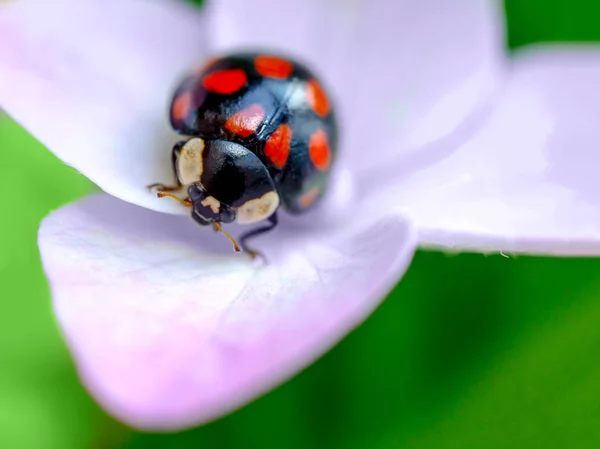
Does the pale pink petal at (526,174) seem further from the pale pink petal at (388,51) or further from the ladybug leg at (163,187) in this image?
the ladybug leg at (163,187)

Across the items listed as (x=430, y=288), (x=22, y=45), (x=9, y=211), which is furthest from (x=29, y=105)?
(x=430, y=288)

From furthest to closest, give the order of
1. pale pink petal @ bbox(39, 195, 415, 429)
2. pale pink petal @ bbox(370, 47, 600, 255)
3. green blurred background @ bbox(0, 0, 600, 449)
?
green blurred background @ bbox(0, 0, 600, 449) < pale pink petal @ bbox(370, 47, 600, 255) < pale pink petal @ bbox(39, 195, 415, 429)

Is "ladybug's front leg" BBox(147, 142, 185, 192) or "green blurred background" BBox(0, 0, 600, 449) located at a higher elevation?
"ladybug's front leg" BBox(147, 142, 185, 192)

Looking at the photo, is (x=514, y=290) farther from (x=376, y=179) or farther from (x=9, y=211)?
(x=9, y=211)

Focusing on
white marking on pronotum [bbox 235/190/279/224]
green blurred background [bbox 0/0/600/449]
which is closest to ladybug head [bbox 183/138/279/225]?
white marking on pronotum [bbox 235/190/279/224]

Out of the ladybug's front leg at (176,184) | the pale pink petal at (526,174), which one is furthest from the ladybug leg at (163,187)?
the pale pink petal at (526,174)

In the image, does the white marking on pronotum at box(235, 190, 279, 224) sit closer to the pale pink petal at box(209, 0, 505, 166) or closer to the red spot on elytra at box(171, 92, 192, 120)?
the red spot on elytra at box(171, 92, 192, 120)
